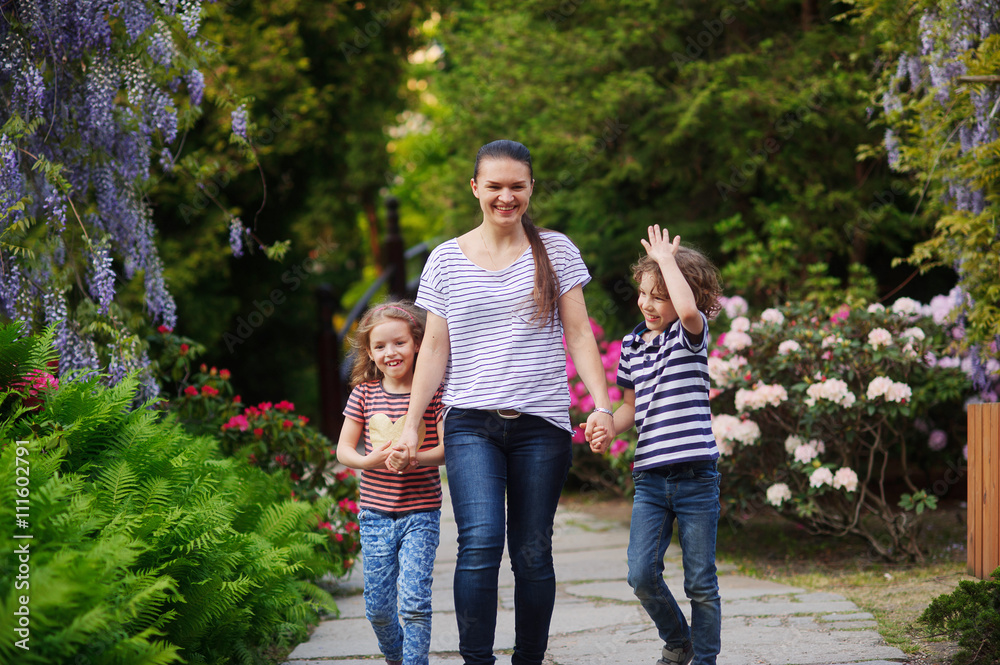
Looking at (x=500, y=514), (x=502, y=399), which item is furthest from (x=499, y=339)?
(x=500, y=514)

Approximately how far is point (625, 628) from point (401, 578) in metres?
1.24

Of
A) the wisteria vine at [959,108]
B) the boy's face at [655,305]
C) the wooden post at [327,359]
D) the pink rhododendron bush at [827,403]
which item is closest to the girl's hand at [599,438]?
the boy's face at [655,305]

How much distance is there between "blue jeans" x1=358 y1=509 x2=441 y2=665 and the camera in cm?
292

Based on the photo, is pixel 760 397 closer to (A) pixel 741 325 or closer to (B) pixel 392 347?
(A) pixel 741 325

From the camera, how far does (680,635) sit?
3004 millimetres

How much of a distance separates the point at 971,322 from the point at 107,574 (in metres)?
4.17

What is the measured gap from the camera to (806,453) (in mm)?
4719

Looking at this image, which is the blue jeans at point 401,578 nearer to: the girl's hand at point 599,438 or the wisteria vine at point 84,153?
the girl's hand at point 599,438

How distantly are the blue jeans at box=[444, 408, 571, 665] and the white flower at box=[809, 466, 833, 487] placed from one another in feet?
7.47

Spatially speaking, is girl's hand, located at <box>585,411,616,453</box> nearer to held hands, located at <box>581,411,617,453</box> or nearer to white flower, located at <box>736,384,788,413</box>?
held hands, located at <box>581,411,617,453</box>

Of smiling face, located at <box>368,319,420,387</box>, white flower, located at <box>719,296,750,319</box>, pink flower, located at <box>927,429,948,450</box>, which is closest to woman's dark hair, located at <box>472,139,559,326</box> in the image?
smiling face, located at <box>368,319,420,387</box>

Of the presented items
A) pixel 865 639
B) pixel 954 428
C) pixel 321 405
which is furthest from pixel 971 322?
pixel 321 405

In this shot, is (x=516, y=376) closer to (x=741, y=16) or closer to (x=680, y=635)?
(x=680, y=635)

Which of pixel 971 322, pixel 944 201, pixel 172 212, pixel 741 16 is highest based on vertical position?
pixel 741 16
